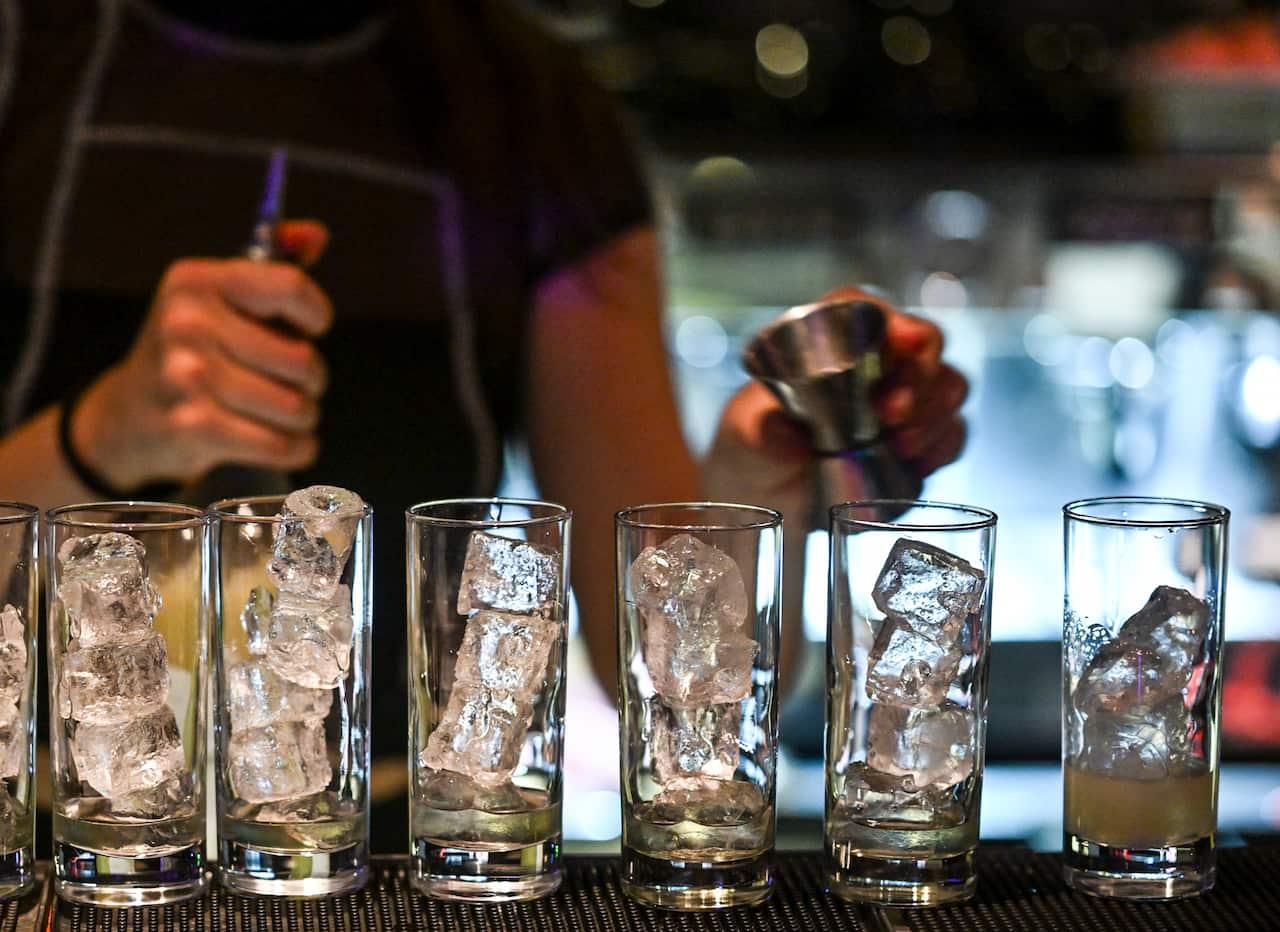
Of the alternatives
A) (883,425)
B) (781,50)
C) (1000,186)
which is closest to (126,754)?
(883,425)

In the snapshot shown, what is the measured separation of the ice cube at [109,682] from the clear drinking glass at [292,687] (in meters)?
0.04

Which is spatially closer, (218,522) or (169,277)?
(218,522)

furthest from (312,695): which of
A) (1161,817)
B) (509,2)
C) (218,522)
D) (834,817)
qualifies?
(509,2)

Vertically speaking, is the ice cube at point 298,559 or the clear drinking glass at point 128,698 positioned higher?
the ice cube at point 298,559

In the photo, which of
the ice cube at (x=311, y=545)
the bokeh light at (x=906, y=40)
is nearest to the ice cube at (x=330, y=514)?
the ice cube at (x=311, y=545)

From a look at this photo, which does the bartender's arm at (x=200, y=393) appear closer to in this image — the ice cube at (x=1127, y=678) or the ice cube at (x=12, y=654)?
the ice cube at (x=12, y=654)

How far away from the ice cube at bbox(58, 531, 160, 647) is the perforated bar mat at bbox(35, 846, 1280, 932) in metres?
0.15

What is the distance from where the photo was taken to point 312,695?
2.77ft

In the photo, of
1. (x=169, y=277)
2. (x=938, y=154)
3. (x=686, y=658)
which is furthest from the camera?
(x=938, y=154)

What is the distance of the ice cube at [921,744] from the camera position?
0.85m

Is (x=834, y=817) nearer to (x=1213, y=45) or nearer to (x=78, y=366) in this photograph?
(x=78, y=366)

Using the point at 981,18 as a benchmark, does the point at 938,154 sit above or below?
below

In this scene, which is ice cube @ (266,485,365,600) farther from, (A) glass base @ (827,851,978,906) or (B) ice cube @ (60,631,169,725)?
(A) glass base @ (827,851,978,906)

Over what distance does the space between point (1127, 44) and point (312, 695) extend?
11.1 ft
